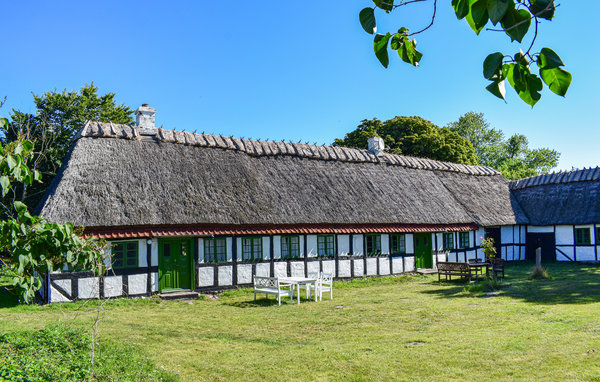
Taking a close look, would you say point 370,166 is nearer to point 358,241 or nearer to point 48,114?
point 358,241

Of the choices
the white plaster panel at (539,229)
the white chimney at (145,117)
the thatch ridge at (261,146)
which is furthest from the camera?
the white plaster panel at (539,229)

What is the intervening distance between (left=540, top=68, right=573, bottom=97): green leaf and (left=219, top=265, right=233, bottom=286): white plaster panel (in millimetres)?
15733

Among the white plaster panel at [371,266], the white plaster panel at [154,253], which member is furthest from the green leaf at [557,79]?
the white plaster panel at [371,266]

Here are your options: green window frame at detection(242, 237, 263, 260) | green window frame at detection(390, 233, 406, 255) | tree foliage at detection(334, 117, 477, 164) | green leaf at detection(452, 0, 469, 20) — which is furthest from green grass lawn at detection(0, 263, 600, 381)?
tree foliage at detection(334, 117, 477, 164)

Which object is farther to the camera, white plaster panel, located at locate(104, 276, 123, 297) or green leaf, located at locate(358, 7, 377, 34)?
white plaster panel, located at locate(104, 276, 123, 297)

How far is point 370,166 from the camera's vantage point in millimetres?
24188

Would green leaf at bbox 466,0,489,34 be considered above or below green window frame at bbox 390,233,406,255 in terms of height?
above

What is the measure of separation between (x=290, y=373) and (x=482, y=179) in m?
26.4

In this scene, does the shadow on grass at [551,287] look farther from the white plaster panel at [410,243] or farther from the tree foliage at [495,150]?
the tree foliage at [495,150]

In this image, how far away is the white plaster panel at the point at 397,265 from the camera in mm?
21281

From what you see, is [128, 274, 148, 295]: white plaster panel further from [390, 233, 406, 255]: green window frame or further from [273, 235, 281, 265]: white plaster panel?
[390, 233, 406, 255]: green window frame

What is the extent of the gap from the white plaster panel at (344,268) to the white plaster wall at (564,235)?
49.5 ft

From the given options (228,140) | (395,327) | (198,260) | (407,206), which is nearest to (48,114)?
(228,140)

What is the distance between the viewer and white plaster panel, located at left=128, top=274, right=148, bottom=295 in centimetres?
1507
